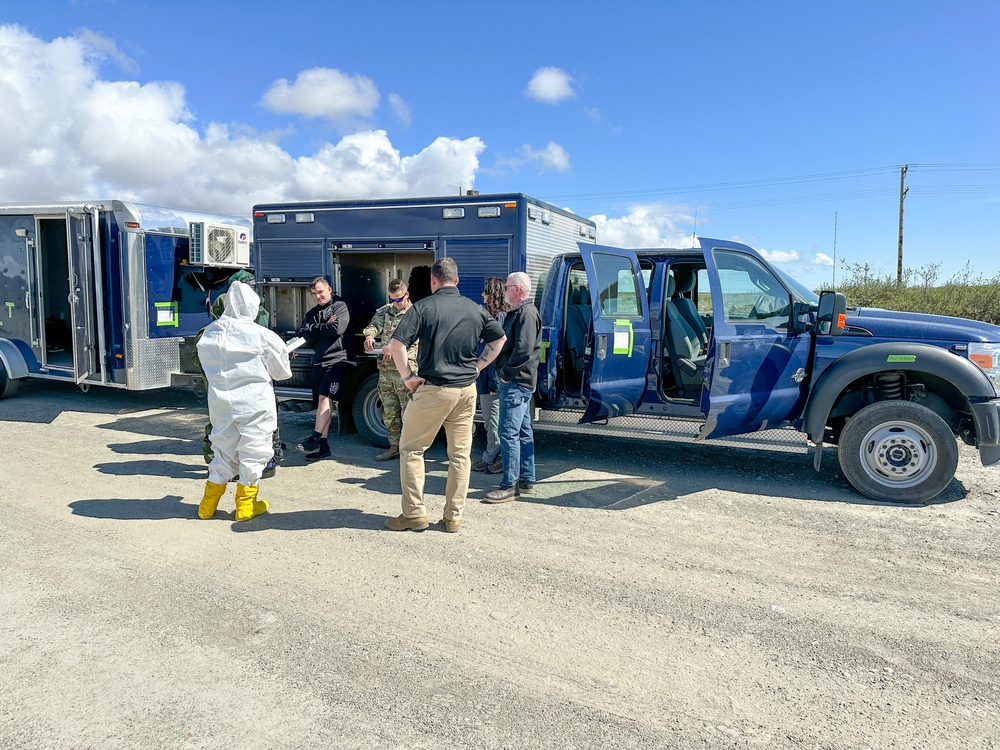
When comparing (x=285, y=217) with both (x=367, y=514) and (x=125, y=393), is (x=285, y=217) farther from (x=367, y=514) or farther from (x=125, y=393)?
(x=125, y=393)

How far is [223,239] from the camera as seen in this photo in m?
10.7

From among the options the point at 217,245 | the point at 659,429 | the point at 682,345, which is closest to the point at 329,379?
the point at 659,429

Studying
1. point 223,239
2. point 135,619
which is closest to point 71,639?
point 135,619

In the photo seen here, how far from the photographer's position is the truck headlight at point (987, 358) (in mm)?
6007

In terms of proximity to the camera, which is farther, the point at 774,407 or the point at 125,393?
the point at 125,393

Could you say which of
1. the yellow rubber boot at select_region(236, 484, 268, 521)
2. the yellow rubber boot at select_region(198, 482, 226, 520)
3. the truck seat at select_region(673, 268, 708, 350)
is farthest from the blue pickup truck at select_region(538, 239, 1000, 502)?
the yellow rubber boot at select_region(198, 482, 226, 520)

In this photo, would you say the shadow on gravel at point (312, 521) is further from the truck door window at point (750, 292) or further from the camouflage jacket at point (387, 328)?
the truck door window at point (750, 292)

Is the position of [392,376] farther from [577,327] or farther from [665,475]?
[665,475]

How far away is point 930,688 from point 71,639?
4.03m

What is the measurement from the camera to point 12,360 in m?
10.6

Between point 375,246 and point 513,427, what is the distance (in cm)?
310

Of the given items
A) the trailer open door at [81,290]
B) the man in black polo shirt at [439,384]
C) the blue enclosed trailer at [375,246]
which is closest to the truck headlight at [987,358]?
the blue enclosed trailer at [375,246]

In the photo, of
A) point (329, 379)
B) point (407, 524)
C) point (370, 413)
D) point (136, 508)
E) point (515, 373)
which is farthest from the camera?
point (370, 413)

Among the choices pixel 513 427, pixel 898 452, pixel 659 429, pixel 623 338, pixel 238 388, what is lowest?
pixel 898 452
